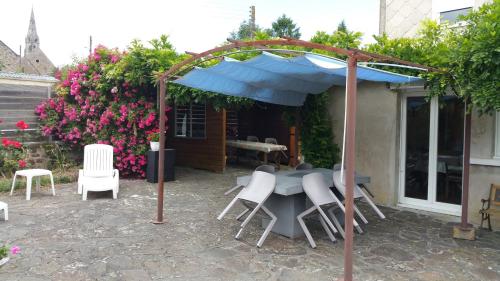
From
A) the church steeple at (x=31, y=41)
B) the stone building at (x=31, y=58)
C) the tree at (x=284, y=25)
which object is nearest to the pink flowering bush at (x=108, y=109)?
the stone building at (x=31, y=58)

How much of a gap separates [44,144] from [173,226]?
6031 mm

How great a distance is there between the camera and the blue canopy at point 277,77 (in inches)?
184

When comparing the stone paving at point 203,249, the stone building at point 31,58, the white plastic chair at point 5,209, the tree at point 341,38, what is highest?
the stone building at point 31,58

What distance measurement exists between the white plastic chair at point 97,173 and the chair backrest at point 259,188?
346 centimetres

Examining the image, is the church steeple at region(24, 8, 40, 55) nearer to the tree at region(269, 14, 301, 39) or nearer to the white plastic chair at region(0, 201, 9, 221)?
the tree at region(269, 14, 301, 39)

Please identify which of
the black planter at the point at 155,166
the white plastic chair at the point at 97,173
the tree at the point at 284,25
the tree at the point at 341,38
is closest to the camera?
the tree at the point at 341,38

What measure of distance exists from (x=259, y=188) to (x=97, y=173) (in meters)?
4.10

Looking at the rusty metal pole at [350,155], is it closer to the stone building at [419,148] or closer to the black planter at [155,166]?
the stone building at [419,148]

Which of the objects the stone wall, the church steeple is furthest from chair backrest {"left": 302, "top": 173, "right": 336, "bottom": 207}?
the church steeple

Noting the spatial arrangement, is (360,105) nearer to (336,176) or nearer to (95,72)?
(336,176)

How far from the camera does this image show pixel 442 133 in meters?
6.72

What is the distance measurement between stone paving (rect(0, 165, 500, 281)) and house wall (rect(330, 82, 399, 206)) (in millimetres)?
534

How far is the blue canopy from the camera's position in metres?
4.67

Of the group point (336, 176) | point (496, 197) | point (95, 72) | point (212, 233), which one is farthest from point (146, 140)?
point (496, 197)
